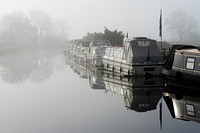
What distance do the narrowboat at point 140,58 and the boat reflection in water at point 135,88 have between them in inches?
33.2

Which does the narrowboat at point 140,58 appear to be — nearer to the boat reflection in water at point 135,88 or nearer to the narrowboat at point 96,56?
the boat reflection in water at point 135,88

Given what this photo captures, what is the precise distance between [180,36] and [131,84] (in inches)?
3291

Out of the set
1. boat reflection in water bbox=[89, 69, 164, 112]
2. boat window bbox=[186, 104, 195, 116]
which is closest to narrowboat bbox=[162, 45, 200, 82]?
boat reflection in water bbox=[89, 69, 164, 112]

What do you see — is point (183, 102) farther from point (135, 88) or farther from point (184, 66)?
point (135, 88)

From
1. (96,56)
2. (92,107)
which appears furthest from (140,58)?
(92,107)

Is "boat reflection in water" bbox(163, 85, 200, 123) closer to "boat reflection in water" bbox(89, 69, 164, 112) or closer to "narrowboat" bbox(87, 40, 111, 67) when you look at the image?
"boat reflection in water" bbox(89, 69, 164, 112)

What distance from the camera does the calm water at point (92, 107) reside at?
1498cm

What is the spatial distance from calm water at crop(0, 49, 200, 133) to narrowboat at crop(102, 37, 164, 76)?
134 centimetres

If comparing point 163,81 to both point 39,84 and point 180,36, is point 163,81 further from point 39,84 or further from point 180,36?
point 180,36

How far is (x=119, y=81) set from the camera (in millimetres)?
28422

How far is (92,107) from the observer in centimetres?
1911

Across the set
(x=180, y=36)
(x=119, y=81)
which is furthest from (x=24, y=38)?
(x=119, y=81)

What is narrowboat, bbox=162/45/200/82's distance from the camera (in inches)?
914

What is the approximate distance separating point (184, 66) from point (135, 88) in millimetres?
3521
